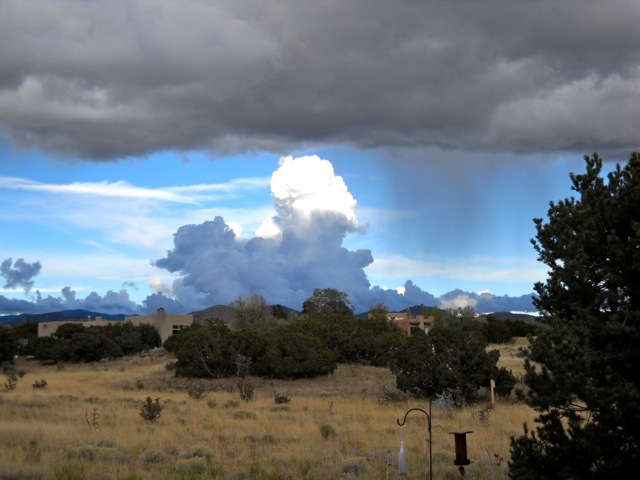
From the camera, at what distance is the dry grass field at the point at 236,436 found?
Answer: 1312cm

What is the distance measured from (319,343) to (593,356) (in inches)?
1282

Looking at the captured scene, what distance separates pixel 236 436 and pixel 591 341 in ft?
37.0

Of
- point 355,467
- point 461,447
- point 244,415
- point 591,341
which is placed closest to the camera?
point 591,341

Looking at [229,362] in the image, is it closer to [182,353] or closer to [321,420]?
[182,353]

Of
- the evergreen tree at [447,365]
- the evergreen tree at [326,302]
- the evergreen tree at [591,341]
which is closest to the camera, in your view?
the evergreen tree at [591,341]

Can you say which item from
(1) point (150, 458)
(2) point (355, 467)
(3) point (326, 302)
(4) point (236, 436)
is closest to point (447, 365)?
(4) point (236, 436)

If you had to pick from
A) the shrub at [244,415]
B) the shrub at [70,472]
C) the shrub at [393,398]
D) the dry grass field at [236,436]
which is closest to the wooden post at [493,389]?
the dry grass field at [236,436]

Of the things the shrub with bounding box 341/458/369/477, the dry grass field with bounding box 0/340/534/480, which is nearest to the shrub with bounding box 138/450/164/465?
the dry grass field with bounding box 0/340/534/480

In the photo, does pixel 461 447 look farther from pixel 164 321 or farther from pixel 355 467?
pixel 164 321

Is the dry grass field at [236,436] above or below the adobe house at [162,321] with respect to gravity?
below

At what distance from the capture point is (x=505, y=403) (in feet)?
83.3

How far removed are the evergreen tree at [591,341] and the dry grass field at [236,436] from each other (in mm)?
3667

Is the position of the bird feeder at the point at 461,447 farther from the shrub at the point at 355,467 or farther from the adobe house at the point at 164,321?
the adobe house at the point at 164,321

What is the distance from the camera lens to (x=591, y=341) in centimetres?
927
